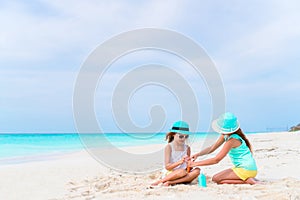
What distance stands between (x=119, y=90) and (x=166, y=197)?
4.43 metres

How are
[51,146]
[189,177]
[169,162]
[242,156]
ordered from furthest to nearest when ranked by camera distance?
[51,146] < [169,162] < [242,156] < [189,177]

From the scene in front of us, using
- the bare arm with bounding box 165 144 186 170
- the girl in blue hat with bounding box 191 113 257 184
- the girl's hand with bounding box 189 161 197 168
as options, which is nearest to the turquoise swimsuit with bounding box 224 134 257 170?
the girl in blue hat with bounding box 191 113 257 184

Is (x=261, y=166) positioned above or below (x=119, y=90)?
below

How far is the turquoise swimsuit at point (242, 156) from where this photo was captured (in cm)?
460

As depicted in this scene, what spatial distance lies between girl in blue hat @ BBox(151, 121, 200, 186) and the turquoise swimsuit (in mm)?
588

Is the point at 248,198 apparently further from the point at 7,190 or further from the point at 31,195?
the point at 7,190

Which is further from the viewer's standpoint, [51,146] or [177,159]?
[51,146]

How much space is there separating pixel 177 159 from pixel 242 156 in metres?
0.96

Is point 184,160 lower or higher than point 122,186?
higher

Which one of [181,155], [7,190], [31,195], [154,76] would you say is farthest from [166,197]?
[154,76]

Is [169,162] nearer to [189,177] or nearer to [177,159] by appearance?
[177,159]

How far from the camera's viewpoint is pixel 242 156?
4.68m

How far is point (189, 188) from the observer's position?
13.2 feet

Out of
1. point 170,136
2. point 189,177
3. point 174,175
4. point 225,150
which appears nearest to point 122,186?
point 174,175
